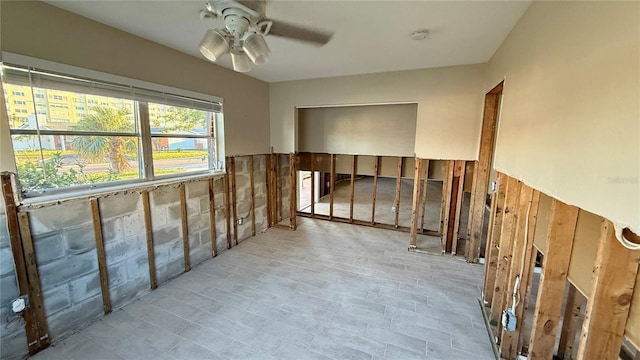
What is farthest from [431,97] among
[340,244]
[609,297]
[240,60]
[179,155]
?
[179,155]

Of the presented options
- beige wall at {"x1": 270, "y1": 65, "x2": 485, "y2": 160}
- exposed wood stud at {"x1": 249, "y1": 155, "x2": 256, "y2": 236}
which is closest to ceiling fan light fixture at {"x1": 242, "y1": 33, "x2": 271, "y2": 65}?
beige wall at {"x1": 270, "y1": 65, "x2": 485, "y2": 160}

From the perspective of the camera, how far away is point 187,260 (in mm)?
3254

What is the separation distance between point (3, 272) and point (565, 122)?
3689 mm

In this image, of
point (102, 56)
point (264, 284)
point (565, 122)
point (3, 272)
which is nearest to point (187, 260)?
point (264, 284)

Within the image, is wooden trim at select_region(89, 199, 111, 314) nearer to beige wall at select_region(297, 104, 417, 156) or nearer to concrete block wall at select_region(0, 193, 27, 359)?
concrete block wall at select_region(0, 193, 27, 359)

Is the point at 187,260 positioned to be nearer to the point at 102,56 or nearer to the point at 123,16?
the point at 102,56

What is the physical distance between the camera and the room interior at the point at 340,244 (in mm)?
1020

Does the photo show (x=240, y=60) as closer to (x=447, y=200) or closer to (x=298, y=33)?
(x=298, y=33)

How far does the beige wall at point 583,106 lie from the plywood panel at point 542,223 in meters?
0.21

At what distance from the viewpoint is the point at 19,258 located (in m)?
1.89

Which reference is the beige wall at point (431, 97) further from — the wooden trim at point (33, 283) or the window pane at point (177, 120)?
the wooden trim at point (33, 283)

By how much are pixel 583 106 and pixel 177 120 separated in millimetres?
3593

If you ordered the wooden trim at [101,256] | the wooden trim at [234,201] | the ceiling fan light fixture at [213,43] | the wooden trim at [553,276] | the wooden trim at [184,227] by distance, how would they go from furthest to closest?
the wooden trim at [234,201]
the wooden trim at [184,227]
the wooden trim at [101,256]
the ceiling fan light fixture at [213,43]
the wooden trim at [553,276]

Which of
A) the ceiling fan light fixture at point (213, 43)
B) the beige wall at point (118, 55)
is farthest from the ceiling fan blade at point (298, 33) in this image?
the beige wall at point (118, 55)
